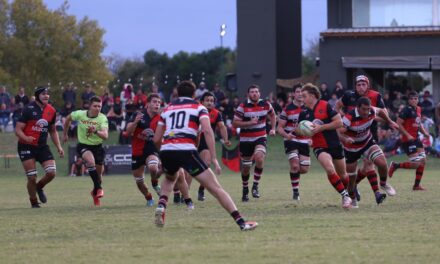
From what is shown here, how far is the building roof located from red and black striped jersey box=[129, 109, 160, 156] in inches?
972

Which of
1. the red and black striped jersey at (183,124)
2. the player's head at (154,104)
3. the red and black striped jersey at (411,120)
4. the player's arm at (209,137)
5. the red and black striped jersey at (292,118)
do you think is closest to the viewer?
the player's arm at (209,137)

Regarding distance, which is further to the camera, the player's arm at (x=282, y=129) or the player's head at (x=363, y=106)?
the player's arm at (x=282, y=129)

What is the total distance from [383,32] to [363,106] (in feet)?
85.2

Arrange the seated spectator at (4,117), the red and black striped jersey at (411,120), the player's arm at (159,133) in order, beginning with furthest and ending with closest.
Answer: the seated spectator at (4,117) → the red and black striped jersey at (411,120) → the player's arm at (159,133)

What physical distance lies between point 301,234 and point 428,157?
24.5 meters

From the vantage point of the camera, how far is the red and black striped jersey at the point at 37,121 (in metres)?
18.1

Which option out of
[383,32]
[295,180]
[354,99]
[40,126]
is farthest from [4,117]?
[354,99]

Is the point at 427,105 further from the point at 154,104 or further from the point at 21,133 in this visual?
the point at 21,133

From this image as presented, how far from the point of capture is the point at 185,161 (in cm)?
1267

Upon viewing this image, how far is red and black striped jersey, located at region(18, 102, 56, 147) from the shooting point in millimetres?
18062

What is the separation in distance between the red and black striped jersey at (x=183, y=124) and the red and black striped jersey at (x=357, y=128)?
14.1 feet

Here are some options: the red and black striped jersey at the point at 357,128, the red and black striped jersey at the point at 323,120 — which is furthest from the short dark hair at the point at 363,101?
the red and black striped jersey at the point at 323,120

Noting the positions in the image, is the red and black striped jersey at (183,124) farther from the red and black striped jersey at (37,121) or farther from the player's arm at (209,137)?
the red and black striped jersey at (37,121)

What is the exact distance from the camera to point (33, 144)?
59.5 feet
